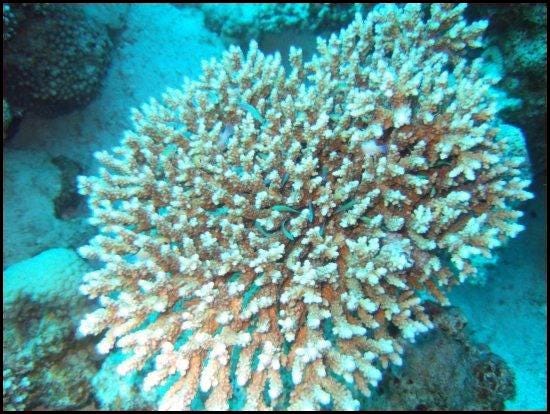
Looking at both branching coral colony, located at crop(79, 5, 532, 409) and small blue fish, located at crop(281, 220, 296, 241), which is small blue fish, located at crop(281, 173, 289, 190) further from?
small blue fish, located at crop(281, 220, 296, 241)

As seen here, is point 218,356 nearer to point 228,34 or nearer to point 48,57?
point 48,57

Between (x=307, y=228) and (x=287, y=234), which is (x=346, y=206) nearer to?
(x=307, y=228)

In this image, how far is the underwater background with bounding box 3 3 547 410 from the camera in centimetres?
305

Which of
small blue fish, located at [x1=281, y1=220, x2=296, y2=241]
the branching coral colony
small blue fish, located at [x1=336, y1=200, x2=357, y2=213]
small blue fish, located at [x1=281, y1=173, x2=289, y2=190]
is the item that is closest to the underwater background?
the branching coral colony

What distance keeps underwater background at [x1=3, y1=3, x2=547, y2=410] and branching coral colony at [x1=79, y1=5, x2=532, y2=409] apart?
691 millimetres

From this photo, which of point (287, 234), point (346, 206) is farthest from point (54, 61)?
point (346, 206)

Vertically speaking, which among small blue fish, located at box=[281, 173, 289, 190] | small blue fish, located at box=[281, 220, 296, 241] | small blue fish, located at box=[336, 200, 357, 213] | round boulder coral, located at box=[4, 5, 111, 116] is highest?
round boulder coral, located at box=[4, 5, 111, 116]

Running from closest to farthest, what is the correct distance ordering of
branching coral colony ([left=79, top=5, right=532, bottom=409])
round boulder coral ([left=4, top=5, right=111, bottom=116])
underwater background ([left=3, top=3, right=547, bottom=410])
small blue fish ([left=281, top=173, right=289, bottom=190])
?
1. branching coral colony ([left=79, top=5, right=532, bottom=409])
2. small blue fish ([left=281, top=173, right=289, bottom=190])
3. underwater background ([left=3, top=3, right=547, bottom=410])
4. round boulder coral ([left=4, top=5, right=111, bottom=116])

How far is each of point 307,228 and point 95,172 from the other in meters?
3.11

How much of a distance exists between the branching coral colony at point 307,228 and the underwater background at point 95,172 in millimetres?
691

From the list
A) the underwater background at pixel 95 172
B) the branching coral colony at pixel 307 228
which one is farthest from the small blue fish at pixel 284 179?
the underwater background at pixel 95 172

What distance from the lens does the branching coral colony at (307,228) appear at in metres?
2.40

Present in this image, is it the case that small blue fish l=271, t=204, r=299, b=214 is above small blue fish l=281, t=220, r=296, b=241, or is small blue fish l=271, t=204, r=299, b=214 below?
above

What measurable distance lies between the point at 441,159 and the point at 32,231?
13.1 ft
